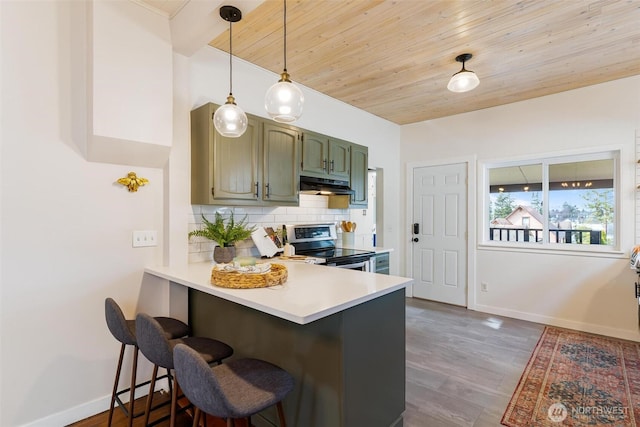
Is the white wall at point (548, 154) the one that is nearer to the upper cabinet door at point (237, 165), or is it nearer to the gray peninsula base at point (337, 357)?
the gray peninsula base at point (337, 357)

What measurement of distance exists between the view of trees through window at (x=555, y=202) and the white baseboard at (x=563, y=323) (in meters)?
0.93

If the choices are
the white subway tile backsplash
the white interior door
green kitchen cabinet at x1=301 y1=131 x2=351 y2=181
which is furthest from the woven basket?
the white interior door

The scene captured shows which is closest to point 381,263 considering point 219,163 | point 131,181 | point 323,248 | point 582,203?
point 323,248

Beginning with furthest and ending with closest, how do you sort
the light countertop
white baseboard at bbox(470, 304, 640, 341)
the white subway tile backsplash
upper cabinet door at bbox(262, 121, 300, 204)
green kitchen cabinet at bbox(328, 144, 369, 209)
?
1. green kitchen cabinet at bbox(328, 144, 369, 209)
2. white baseboard at bbox(470, 304, 640, 341)
3. upper cabinet door at bbox(262, 121, 300, 204)
4. the white subway tile backsplash
5. the light countertop

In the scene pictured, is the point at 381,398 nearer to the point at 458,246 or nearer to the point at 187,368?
the point at 187,368

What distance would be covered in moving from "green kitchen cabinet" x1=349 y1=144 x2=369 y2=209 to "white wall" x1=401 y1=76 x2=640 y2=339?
145 centimetres

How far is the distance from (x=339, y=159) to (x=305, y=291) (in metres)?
2.24

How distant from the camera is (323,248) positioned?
374cm

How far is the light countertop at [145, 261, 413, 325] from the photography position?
1338 millimetres

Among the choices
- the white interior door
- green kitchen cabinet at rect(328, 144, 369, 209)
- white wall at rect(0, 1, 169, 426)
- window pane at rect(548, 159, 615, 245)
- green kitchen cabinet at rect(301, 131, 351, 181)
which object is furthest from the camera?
the white interior door

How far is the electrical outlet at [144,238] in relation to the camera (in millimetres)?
2291

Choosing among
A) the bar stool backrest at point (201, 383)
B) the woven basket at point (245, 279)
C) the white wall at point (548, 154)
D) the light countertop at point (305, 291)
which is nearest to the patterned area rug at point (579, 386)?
the white wall at point (548, 154)

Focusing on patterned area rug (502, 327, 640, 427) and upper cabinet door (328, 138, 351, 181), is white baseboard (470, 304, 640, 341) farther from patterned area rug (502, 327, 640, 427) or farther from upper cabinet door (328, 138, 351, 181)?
upper cabinet door (328, 138, 351, 181)

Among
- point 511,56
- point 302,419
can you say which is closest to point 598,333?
point 511,56
